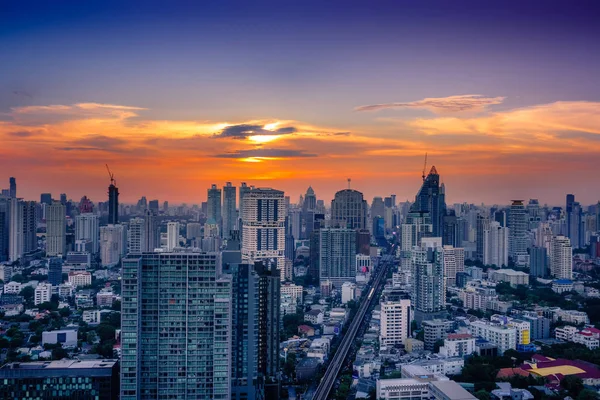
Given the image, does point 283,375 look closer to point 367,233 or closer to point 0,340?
point 0,340

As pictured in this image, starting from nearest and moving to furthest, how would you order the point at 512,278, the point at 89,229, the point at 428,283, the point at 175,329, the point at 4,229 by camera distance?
1. the point at 175,329
2. the point at 428,283
3. the point at 512,278
4. the point at 4,229
5. the point at 89,229

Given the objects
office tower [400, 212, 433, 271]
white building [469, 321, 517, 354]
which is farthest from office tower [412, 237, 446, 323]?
office tower [400, 212, 433, 271]

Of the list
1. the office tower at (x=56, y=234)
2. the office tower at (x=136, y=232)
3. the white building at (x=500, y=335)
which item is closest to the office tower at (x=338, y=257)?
the office tower at (x=136, y=232)

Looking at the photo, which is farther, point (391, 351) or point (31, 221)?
point (31, 221)

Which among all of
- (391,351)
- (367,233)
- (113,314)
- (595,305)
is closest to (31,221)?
(113,314)

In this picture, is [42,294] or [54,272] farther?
[54,272]

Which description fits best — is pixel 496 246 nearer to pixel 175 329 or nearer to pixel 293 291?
pixel 293 291

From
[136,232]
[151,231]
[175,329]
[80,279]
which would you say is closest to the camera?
[175,329]

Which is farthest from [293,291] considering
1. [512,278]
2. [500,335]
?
[512,278]

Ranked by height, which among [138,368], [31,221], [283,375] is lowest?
[283,375]
